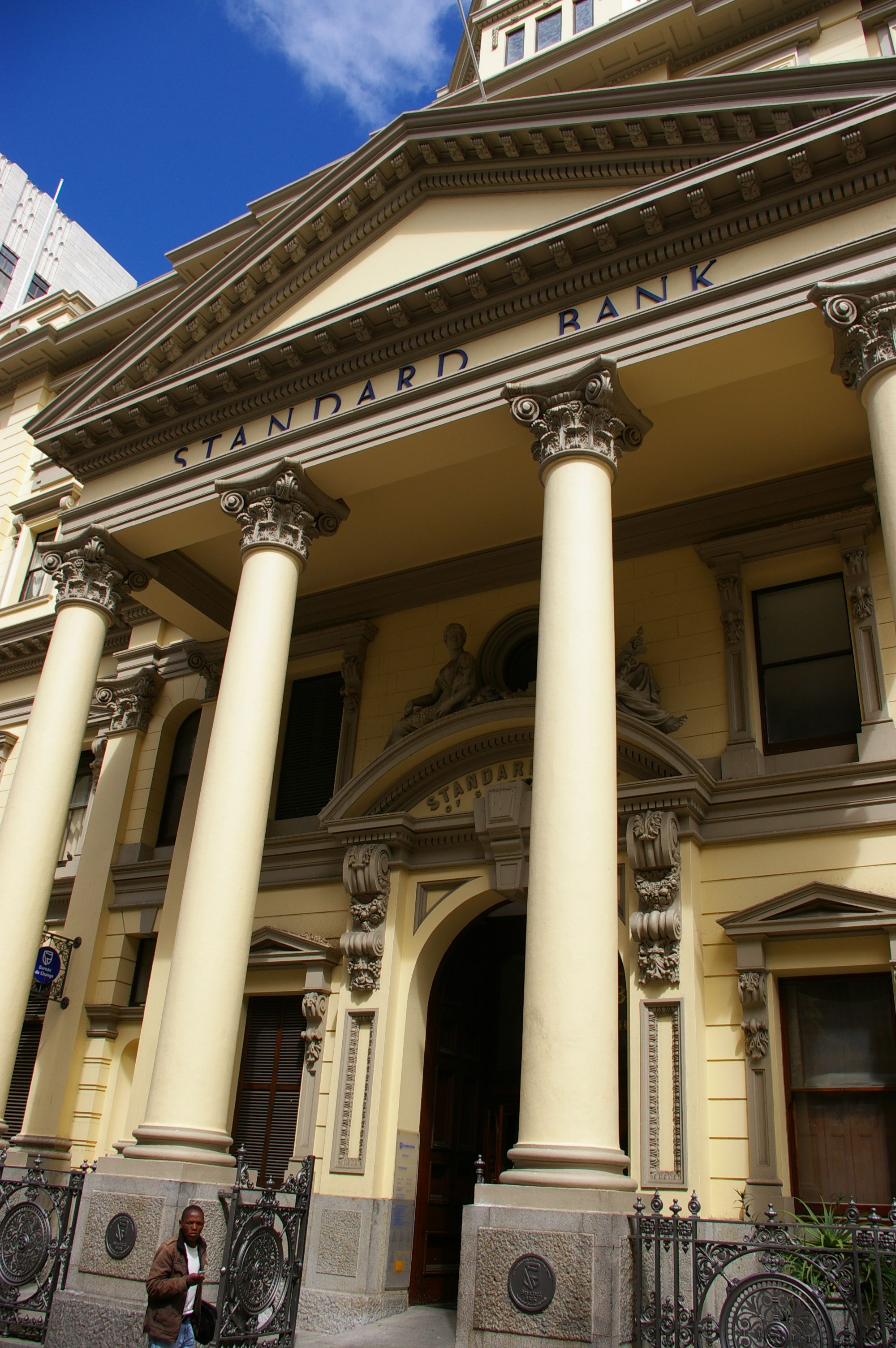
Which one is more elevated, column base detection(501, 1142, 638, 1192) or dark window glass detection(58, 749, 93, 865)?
dark window glass detection(58, 749, 93, 865)

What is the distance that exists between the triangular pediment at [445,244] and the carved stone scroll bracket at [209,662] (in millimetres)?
3586

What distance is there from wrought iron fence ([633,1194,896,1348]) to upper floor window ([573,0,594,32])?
21848mm

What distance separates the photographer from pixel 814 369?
39.5 ft

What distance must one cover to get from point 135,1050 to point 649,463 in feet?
37.4

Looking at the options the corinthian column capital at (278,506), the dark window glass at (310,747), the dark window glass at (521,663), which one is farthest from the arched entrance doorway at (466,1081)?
the corinthian column capital at (278,506)

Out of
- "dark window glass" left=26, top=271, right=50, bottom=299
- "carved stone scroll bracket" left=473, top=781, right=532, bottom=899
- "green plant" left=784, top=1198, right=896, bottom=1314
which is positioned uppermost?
"dark window glass" left=26, top=271, right=50, bottom=299

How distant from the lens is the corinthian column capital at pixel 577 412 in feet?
35.0

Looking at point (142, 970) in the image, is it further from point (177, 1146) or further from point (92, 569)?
point (177, 1146)

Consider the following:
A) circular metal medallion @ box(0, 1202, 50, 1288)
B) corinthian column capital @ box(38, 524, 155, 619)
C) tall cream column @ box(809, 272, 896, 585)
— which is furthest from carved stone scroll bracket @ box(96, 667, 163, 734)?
tall cream column @ box(809, 272, 896, 585)

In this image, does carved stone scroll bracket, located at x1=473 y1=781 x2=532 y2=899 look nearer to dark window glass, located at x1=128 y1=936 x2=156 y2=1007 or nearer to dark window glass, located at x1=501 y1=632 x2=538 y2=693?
dark window glass, located at x1=501 y1=632 x2=538 y2=693

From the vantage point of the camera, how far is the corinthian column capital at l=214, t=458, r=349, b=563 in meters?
12.7

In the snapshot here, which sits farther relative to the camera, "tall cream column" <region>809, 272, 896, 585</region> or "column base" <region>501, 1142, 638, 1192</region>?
"tall cream column" <region>809, 272, 896, 585</region>

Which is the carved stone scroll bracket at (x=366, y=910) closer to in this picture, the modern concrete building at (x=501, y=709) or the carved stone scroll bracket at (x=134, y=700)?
the modern concrete building at (x=501, y=709)

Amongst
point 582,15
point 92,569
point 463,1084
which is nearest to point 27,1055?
point 463,1084
